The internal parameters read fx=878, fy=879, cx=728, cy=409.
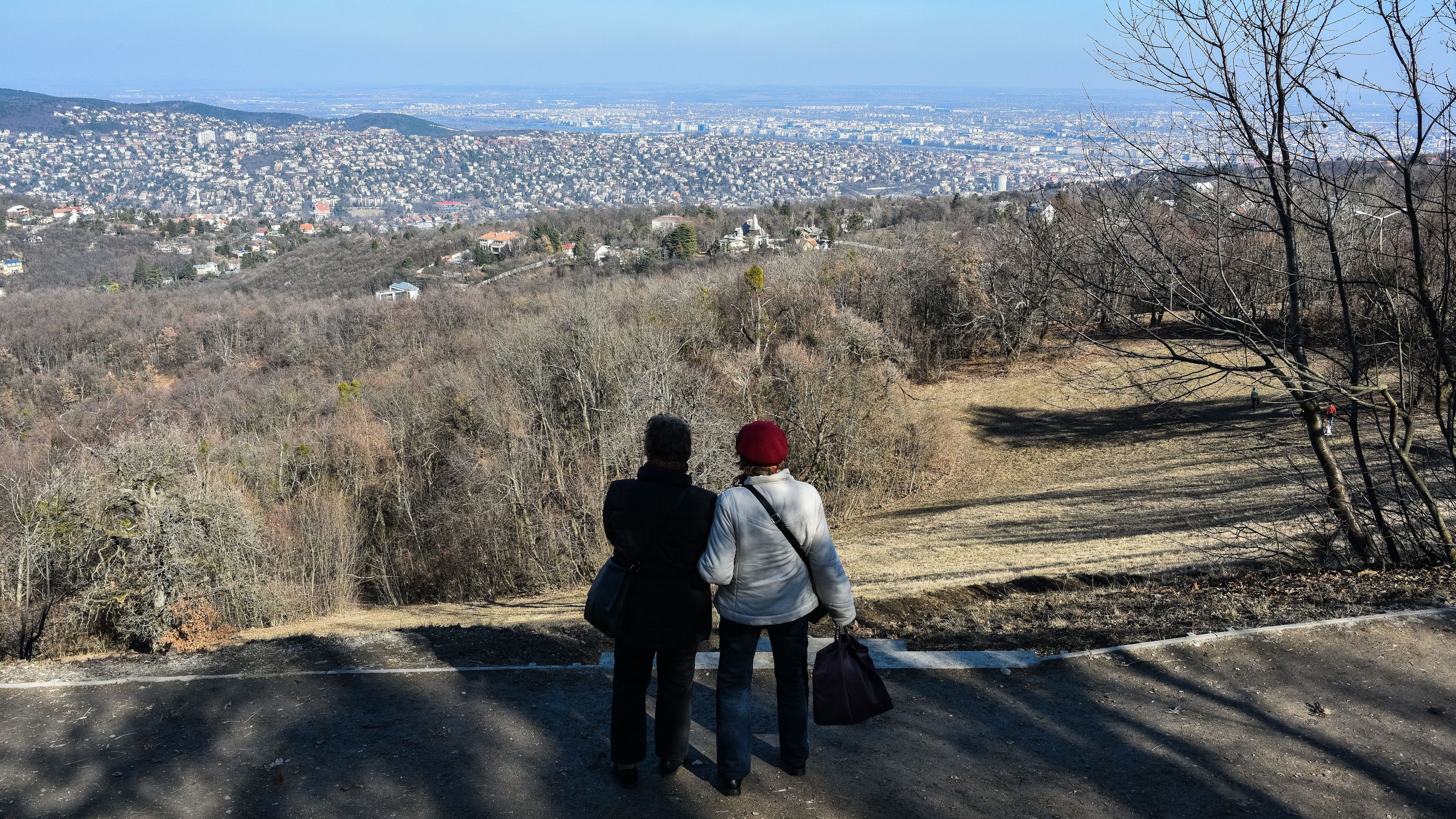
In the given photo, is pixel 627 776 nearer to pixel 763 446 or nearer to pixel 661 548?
pixel 661 548

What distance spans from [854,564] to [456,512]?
14.8 metres

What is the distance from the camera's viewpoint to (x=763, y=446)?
3.78 metres

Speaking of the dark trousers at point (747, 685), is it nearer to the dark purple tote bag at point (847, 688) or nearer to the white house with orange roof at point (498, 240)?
the dark purple tote bag at point (847, 688)

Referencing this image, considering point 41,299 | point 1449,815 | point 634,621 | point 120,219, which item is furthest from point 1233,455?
point 120,219

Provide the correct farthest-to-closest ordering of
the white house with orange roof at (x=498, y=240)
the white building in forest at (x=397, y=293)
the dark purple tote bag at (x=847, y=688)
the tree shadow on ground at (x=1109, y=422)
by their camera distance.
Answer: the white house with orange roof at (x=498, y=240) → the white building in forest at (x=397, y=293) → the tree shadow on ground at (x=1109, y=422) → the dark purple tote bag at (x=847, y=688)

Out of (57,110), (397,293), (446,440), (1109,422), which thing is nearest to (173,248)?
(397,293)

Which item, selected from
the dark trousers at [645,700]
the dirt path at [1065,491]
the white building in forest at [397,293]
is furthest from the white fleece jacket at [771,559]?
the white building in forest at [397,293]

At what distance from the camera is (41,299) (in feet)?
229

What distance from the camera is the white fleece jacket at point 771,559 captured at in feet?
12.4

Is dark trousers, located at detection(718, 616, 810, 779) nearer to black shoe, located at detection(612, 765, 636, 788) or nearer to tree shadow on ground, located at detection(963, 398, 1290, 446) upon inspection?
black shoe, located at detection(612, 765, 636, 788)

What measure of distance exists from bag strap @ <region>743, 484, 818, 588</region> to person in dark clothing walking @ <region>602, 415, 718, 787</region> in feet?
0.67

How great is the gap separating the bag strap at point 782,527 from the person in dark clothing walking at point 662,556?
0.67 feet

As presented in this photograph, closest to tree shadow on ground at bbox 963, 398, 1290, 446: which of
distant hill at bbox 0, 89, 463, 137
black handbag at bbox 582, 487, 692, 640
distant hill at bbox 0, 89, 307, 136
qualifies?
black handbag at bbox 582, 487, 692, 640

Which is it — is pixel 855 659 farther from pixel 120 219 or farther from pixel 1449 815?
pixel 120 219
